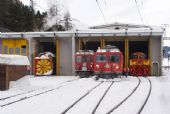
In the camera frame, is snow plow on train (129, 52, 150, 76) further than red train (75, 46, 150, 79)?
Yes

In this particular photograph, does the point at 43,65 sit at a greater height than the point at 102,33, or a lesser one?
lesser

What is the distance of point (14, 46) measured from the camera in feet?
139

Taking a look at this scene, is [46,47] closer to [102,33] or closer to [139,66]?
[102,33]

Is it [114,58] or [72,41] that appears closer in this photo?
[114,58]

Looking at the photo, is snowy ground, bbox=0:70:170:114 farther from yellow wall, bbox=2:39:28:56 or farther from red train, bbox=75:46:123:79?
yellow wall, bbox=2:39:28:56

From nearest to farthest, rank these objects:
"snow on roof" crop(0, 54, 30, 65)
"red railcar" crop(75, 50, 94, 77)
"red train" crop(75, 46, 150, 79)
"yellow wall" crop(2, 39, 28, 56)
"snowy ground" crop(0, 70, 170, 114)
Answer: "snowy ground" crop(0, 70, 170, 114)
"snow on roof" crop(0, 54, 30, 65)
"red train" crop(75, 46, 150, 79)
"red railcar" crop(75, 50, 94, 77)
"yellow wall" crop(2, 39, 28, 56)

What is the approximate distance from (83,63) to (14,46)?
802 cm

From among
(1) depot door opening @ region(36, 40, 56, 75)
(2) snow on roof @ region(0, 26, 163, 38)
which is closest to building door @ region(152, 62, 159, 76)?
(2) snow on roof @ region(0, 26, 163, 38)

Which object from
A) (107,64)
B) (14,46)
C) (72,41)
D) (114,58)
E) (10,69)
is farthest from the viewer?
(14,46)

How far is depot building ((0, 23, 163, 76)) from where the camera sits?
39.3 meters

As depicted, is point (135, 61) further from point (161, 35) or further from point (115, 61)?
point (115, 61)

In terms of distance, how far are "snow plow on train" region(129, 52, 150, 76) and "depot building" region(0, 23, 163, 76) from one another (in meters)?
0.59

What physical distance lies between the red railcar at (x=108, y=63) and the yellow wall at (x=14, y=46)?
10152 mm

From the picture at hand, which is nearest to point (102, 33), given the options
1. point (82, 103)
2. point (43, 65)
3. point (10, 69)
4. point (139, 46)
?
point (43, 65)
